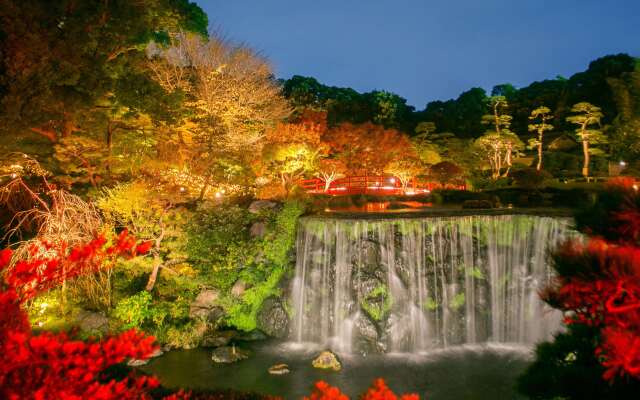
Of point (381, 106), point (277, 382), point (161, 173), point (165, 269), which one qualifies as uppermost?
point (381, 106)

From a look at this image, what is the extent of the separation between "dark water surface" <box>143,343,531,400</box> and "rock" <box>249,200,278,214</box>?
3.91 m

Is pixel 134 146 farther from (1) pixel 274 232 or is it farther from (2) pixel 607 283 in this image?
(2) pixel 607 283

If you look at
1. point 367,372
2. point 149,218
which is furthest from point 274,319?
point 149,218

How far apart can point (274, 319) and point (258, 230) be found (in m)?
2.45

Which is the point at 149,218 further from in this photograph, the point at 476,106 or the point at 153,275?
the point at 476,106

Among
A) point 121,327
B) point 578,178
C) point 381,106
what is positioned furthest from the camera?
point 381,106

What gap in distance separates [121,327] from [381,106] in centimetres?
2464

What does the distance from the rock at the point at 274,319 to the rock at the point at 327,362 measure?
1.87 metres

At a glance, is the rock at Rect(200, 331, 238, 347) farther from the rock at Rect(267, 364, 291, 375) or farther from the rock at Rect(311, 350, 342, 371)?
the rock at Rect(311, 350, 342, 371)

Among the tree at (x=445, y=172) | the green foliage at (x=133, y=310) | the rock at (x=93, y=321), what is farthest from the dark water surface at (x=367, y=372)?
the tree at (x=445, y=172)

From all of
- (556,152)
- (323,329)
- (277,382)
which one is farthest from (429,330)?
(556,152)

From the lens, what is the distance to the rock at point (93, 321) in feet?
32.0

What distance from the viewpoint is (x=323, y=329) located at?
10891 millimetres

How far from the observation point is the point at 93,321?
992cm
